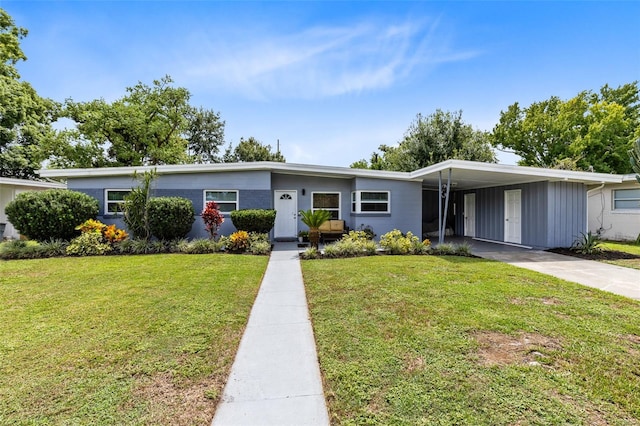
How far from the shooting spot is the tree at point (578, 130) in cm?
1950

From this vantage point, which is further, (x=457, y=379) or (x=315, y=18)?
(x=315, y=18)

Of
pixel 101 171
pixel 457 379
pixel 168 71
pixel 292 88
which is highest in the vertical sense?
pixel 168 71

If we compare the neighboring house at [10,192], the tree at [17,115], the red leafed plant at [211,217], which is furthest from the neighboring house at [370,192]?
the tree at [17,115]

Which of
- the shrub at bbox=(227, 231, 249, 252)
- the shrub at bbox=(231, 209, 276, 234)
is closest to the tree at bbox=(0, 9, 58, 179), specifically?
the shrub at bbox=(231, 209, 276, 234)

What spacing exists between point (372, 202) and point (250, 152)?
2110 centimetres

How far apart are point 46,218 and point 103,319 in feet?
26.3

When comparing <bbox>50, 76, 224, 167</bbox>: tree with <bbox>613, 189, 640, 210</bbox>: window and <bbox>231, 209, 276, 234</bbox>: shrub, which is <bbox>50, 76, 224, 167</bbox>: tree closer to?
<bbox>231, 209, 276, 234</bbox>: shrub

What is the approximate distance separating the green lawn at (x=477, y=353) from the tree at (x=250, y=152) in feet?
86.3

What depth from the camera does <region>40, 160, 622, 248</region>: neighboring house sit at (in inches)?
398

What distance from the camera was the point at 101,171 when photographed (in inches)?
423

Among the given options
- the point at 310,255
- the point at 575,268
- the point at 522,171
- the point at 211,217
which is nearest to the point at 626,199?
the point at 522,171

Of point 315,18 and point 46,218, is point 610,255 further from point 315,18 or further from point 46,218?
point 46,218

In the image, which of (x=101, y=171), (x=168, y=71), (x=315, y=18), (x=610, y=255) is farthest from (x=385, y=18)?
(x=168, y=71)

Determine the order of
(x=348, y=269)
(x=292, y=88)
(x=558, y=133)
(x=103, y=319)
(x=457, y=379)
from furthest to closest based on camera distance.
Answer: (x=558, y=133) < (x=292, y=88) < (x=348, y=269) < (x=103, y=319) < (x=457, y=379)
